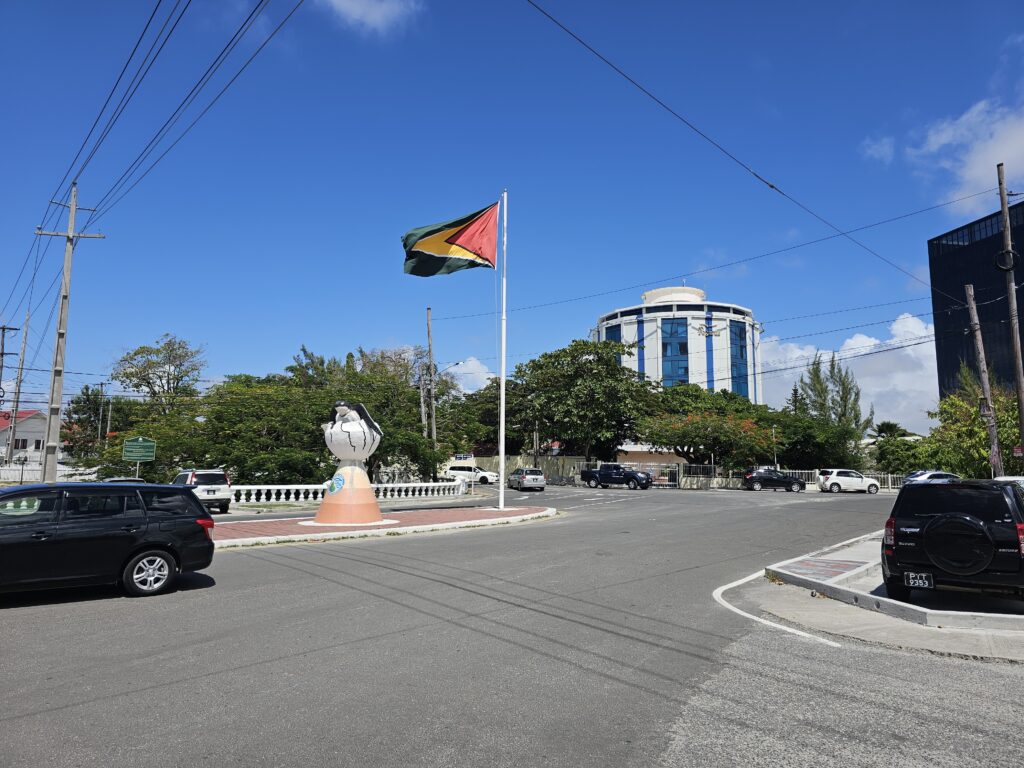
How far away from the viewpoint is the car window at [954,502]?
8.47 m

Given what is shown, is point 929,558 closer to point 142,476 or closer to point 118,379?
point 142,476

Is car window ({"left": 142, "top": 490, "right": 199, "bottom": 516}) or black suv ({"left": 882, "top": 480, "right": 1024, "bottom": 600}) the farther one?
car window ({"left": 142, "top": 490, "right": 199, "bottom": 516})

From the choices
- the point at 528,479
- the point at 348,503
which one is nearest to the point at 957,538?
the point at 348,503

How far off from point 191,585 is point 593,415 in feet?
141

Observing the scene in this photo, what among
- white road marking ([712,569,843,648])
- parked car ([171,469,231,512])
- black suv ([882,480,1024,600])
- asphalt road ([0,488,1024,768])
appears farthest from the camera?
parked car ([171,469,231,512])

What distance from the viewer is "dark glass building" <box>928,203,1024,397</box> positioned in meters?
79.9

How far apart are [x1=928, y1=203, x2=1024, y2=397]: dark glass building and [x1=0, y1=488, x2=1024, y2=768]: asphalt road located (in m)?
83.9

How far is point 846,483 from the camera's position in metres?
47.2

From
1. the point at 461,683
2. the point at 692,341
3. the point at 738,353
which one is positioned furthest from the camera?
the point at 738,353

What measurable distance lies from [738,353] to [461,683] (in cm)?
11241

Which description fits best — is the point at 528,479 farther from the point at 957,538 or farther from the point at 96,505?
the point at 957,538

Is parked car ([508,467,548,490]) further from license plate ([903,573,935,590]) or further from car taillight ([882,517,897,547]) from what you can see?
license plate ([903,573,935,590])

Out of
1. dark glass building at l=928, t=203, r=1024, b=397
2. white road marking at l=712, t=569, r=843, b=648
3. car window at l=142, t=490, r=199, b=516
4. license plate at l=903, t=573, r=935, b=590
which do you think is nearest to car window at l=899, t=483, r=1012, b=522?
license plate at l=903, t=573, r=935, b=590

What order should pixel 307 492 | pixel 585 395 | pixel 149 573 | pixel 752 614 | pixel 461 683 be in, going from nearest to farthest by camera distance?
pixel 461 683
pixel 752 614
pixel 149 573
pixel 307 492
pixel 585 395
